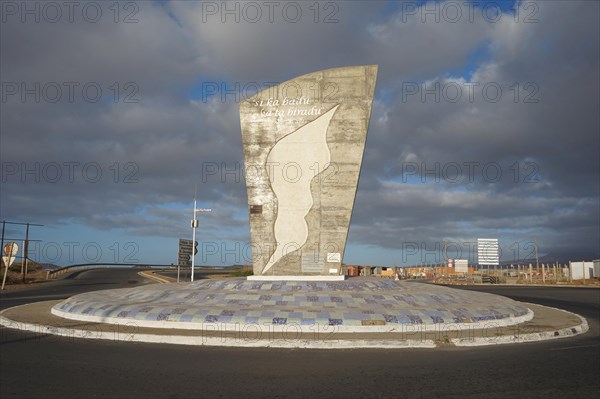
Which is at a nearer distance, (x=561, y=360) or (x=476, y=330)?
(x=561, y=360)

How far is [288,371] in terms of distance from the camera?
930cm

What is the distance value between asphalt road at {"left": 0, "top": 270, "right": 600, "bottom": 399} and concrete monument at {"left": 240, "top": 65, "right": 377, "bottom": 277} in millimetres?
8950

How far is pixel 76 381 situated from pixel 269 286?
11.3 meters

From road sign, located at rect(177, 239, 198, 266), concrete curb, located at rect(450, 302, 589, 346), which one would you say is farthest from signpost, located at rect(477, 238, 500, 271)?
concrete curb, located at rect(450, 302, 589, 346)

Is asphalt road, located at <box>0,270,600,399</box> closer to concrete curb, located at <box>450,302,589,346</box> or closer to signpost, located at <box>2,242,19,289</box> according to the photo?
concrete curb, located at <box>450,302,589,346</box>

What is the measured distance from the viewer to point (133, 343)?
41.4 feet

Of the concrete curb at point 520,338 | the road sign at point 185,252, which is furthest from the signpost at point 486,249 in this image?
the concrete curb at point 520,338

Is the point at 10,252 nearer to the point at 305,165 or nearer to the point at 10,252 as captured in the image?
the point at 10,252

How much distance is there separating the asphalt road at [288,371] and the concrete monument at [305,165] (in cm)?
895

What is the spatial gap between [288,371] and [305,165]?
12.6 m

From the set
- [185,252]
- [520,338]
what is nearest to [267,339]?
[520,338]

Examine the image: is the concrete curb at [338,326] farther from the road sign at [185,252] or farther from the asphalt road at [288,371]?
the road sign at [185,252]

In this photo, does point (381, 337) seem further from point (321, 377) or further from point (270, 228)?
point (270, 228)

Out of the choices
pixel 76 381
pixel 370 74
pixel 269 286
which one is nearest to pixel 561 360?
pixel 76 381
